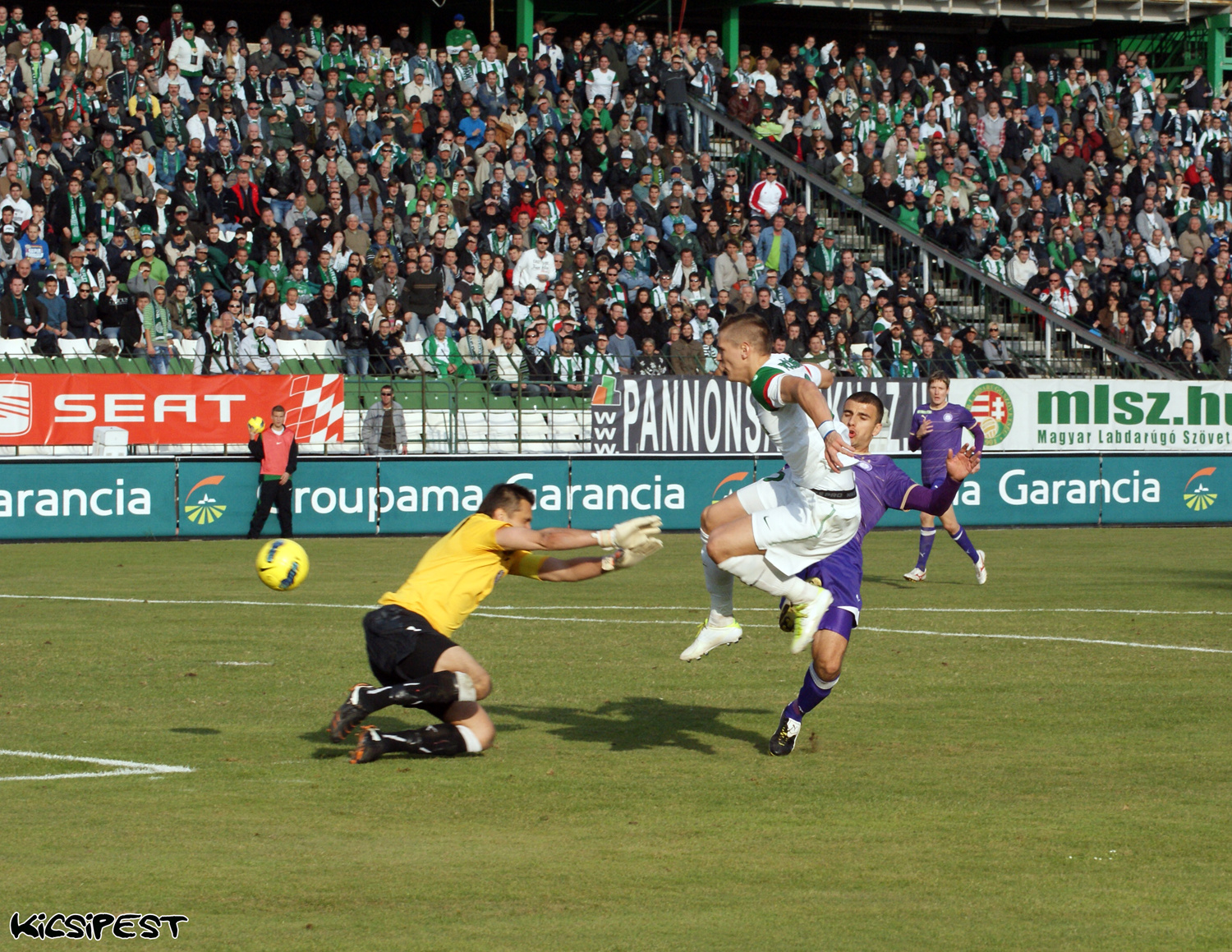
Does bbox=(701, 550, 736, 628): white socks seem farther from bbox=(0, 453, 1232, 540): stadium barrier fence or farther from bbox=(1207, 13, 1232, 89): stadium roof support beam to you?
bbox=(1207, 13, 1232, 89): stadium roof support beam

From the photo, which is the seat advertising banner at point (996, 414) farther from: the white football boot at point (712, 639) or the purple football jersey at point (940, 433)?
the white football boot at point (712, 639)

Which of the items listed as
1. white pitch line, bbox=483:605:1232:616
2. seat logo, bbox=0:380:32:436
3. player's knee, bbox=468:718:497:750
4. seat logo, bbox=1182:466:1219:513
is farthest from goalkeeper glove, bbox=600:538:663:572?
seat logo, bbox=1182:466:1219:513

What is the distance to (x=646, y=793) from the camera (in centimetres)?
775

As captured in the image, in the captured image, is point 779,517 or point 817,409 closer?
point 817,409

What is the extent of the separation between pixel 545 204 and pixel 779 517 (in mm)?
21166

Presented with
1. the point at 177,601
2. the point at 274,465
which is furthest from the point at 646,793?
the point at 274,465

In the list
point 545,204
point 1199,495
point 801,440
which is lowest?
point 1199,495

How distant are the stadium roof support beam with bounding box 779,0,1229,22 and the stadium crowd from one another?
3041 millimetres

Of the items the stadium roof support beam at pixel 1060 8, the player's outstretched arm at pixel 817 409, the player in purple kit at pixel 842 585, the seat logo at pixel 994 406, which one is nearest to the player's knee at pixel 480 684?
the player in purple kit at pixel 842 585

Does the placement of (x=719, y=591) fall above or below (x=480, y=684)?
above

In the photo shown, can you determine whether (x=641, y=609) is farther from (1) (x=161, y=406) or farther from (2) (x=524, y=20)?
(2) (x=524, y=20)

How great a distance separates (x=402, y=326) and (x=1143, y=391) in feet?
42.7

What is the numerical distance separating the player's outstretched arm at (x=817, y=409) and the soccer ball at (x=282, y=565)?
2.86 metres

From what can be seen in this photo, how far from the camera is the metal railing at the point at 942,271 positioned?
30.3 m
